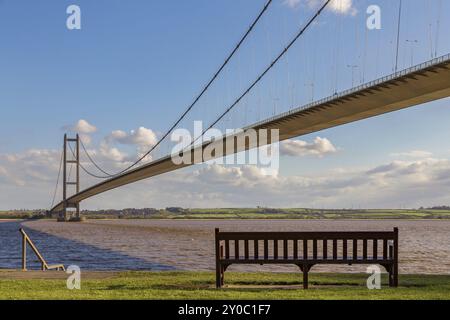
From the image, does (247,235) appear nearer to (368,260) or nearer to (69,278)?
(368,260)

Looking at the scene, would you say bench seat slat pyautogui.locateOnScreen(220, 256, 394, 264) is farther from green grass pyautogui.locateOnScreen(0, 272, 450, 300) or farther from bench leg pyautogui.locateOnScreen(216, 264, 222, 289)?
green grass pyautogui.locateOnScreen(0, 272, 450, 300)

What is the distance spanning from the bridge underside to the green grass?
1557 cm

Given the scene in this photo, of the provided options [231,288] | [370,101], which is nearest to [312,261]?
[231,288]

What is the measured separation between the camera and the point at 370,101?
30688 millimetres

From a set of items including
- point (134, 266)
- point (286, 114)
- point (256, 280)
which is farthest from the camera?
point (286, 114)

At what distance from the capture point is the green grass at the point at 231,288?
29.1ft

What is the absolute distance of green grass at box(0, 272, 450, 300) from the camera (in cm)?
886

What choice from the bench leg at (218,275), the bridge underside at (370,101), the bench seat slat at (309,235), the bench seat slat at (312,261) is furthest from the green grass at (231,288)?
the bridge underside at (370,101)

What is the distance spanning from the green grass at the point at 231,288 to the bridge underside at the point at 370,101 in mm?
15574

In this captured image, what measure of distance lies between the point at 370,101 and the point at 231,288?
2223 centimetres

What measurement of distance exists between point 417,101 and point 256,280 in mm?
20718
